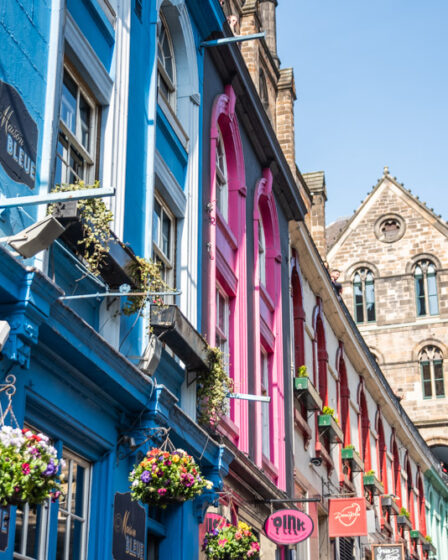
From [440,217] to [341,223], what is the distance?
17.1m

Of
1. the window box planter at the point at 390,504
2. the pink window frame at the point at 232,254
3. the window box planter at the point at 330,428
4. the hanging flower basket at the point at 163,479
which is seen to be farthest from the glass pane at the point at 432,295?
the hanging flower basket at the point at 163,479

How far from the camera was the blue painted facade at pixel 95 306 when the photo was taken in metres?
9.05

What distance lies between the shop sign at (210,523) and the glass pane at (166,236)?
11.6 ft

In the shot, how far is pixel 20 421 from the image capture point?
8.68 meters

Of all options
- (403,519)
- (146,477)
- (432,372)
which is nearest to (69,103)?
(146,477)

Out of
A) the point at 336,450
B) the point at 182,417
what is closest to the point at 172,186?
the point at 182,417

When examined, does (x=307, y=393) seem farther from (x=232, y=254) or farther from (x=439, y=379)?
(x=439, y=379)

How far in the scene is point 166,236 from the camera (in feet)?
47.2

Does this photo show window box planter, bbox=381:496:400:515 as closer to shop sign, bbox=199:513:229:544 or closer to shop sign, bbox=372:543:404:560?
shop sign, bbox=372:543:404:560

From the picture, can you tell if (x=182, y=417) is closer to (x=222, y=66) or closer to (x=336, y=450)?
(x=222, y=66)

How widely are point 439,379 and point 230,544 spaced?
39102mm

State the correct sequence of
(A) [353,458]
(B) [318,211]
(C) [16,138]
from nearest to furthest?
(C) [16,138] → (A) [353,458] → (B) [318,211]

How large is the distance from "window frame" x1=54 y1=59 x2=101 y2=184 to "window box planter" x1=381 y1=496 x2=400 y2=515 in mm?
20942

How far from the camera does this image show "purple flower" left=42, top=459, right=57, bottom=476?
709 cm
